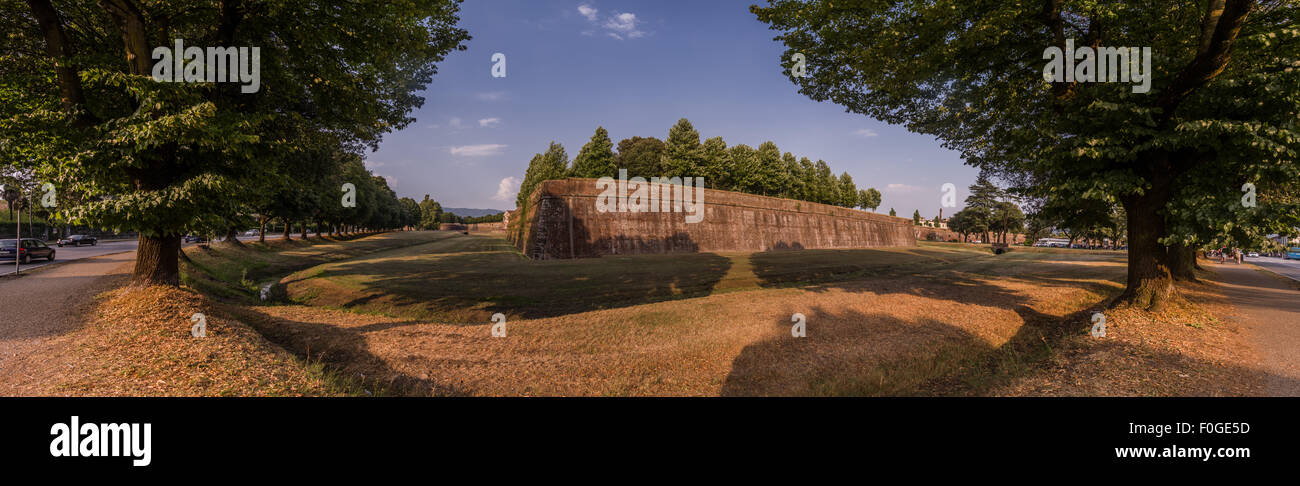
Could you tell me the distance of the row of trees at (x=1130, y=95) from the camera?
25.2 ft

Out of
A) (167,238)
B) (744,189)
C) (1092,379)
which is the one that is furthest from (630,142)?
(1092,379)

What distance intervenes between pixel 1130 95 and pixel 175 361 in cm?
2027

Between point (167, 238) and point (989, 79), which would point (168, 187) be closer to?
point (167, 238)

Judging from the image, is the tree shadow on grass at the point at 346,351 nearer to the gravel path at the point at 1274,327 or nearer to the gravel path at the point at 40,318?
the gravel path at the point at 40,318

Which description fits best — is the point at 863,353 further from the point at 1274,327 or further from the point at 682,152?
the point at 682,152

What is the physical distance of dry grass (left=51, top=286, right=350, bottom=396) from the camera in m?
5.39

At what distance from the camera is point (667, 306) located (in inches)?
508

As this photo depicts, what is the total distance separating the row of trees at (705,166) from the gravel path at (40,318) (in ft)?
102

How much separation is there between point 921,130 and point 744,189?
149ft

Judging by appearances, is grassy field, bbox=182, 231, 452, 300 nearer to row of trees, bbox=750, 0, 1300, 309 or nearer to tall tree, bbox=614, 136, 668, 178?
row of trees, bbox=750, 0, 1300, 309

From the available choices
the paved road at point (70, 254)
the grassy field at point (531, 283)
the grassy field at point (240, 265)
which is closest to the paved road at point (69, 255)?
the paved road at point (70, 254)

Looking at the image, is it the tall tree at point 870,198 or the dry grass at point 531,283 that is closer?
the dry grass at point 531,283

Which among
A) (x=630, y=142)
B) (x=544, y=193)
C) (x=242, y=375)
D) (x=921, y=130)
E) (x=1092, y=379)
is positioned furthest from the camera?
(x=630, y=142)

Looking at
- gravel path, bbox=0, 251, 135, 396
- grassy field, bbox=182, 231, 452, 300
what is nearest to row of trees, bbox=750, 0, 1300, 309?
gravel path, bbox=0, 251, 135, 396
